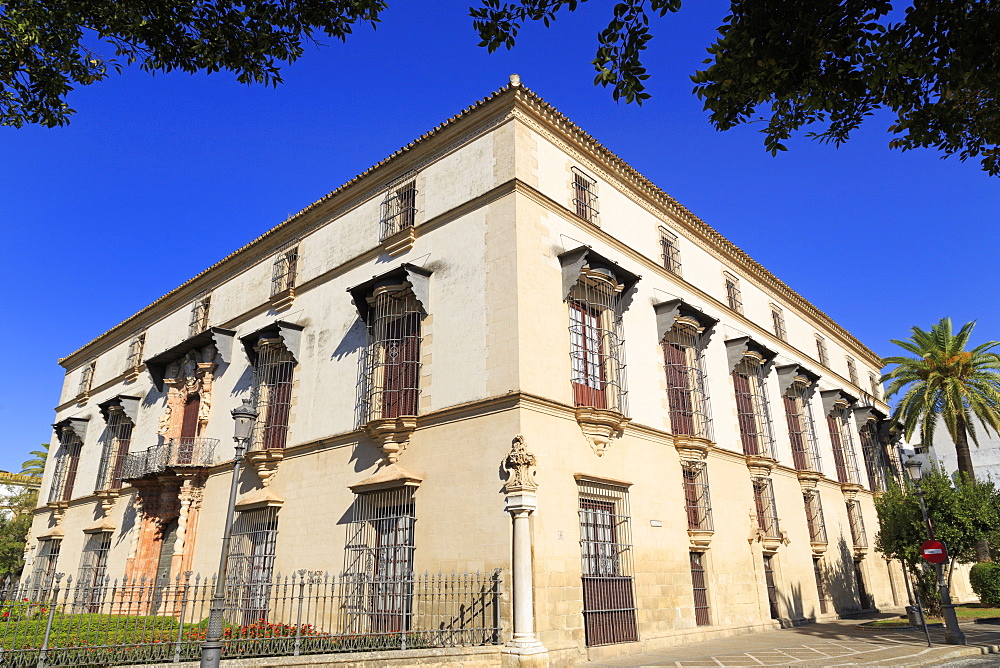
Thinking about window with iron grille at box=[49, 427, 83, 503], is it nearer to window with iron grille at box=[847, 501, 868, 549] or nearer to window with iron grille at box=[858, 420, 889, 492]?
window with iron grille at box=[847, 501, 868, 549]

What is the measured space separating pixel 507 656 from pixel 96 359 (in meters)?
27.0

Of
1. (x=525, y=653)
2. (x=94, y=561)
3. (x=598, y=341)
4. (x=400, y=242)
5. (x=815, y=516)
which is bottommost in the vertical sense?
(x=525, y=653)

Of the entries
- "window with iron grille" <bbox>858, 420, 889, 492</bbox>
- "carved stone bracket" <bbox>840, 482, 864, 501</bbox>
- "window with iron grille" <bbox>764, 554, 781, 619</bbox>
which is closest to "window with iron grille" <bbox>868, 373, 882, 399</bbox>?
"window with iron grille" <bbox>858, 420, 889, 492</bbox>

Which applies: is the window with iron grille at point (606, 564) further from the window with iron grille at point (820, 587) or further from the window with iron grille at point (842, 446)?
the window with iron grille at point (842, 446)

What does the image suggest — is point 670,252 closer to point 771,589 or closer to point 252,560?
point 771,589

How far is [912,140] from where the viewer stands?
21.1 feet

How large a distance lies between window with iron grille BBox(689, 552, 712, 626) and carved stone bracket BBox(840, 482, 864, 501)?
449 inches

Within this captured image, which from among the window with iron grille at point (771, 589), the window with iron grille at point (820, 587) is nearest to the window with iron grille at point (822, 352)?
the window with iron grille at point (820, 587)

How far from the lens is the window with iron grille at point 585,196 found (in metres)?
15.3

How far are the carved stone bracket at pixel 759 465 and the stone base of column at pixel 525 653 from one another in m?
10.2

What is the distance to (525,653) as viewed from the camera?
32.7 ft

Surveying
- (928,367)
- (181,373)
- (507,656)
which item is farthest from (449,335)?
(928,367)

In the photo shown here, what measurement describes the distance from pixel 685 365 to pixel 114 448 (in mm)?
20956

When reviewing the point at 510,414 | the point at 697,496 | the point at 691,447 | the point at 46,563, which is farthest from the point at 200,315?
the point at 697,496
